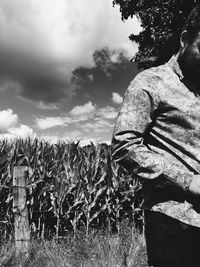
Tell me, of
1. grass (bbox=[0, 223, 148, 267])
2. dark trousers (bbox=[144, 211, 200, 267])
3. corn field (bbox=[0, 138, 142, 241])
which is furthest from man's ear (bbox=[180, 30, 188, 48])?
corn field (bbox=[0, 138, 142, 241])

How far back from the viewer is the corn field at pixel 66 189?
7.30m

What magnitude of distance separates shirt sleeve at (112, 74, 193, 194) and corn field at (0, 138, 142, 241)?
5571mm

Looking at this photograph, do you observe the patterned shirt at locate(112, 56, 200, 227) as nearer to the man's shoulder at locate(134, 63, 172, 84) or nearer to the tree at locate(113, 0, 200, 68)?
the man's shoulder at locate(134, 63, 172, 84)

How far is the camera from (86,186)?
304 inches

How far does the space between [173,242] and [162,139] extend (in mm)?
406

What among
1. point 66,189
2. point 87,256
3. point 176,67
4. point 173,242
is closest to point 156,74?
point 176,67

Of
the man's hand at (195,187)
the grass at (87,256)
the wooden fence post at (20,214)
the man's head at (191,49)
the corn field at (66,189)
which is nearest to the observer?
the man's hand at (195,187)

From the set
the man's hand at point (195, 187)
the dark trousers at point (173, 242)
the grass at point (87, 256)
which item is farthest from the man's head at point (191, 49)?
the grass at point (87, 256)

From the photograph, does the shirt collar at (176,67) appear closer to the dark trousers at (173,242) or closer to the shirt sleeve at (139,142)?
the shirt sleeve at (139,142)

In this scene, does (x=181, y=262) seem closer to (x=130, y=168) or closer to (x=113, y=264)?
(x=130, y=168)

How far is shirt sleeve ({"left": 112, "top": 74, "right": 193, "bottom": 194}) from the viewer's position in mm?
1528

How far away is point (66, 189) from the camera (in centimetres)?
748

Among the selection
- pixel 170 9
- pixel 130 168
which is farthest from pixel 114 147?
pixel 170 9

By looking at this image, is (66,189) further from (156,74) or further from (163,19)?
(163,19)
